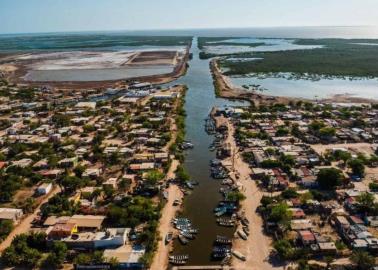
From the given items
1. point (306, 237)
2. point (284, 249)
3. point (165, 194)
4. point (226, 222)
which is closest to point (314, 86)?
point (165, 194)

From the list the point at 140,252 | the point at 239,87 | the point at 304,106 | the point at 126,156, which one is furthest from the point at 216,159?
the point at 239,87

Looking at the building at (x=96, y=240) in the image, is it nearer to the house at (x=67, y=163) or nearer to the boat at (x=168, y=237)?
the boat at (x=168, y=237)

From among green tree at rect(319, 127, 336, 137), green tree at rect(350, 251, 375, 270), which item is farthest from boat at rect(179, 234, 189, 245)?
green tree at rect(319, 127, 336, 137)

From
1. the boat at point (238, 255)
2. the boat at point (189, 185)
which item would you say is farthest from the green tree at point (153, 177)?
the boat at point (238, 255)

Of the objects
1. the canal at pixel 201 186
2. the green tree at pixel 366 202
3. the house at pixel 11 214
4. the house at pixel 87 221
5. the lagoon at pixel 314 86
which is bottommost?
the canal at pixel 201 186

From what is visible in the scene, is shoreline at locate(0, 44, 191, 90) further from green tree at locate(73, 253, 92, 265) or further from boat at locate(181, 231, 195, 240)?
green tree at locate(73, 253, 92, 265)

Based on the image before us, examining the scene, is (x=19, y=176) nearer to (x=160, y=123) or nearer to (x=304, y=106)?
(x=160, y=123)
